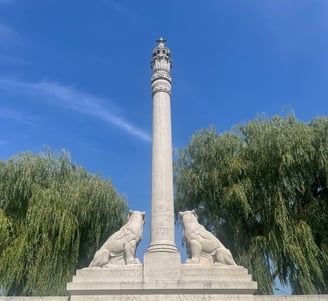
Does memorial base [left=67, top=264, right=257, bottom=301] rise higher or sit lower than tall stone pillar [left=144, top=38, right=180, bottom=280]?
lower

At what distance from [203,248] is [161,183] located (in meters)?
2.53

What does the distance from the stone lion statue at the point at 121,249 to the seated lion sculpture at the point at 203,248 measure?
1617 millimetres

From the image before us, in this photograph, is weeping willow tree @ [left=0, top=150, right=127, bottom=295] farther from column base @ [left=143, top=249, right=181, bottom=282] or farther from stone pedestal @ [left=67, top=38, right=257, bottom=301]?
column base @ [left=143, top=249, right=181, bottom=282]

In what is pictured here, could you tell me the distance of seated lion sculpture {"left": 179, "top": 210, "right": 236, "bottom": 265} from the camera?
12.3m

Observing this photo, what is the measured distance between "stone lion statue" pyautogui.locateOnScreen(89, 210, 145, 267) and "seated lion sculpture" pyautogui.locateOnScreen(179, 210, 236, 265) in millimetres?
1617

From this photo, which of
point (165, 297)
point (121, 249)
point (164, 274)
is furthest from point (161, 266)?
point (121, 249)

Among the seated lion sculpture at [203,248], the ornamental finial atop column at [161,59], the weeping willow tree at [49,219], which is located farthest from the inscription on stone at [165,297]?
the ornamental finial atop column at [161,59]

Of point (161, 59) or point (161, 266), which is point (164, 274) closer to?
point (161, 266)

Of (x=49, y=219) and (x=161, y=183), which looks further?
(x=49, y=219)

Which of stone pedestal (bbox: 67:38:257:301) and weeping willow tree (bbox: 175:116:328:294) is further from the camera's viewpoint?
weeping willow tree (bbox: 175:116:328:294)

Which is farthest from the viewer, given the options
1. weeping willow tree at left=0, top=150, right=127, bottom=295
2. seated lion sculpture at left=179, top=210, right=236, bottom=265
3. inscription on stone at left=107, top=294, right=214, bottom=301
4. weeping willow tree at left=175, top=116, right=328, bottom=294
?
weeping willow tree at left=0, top=150, right=127, bottom=295

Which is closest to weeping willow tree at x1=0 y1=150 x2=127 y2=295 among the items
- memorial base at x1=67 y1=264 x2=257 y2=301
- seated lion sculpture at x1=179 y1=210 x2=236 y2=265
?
memorial base at x1=67 y1=264 x2=257 y2=301

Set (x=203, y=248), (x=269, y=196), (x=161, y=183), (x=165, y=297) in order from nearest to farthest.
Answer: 1. (x=165, y=297)
2. (x=203, y=248)
3. (x=161, y=183)
4. (x=269, y=196)

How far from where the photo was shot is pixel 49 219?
58.2ft
